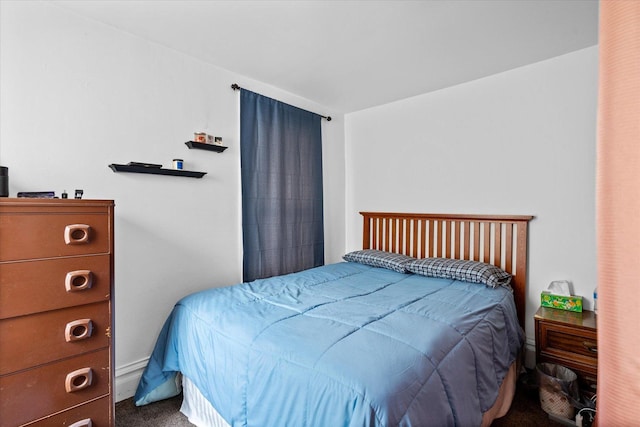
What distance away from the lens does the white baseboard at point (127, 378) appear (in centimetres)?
199

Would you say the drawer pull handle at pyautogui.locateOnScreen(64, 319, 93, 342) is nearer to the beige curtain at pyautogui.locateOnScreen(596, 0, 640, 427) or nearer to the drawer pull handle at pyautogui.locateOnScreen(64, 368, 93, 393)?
the drawer pull handle at pyautogui.locateOnScreen(64, 368, 93, 393)

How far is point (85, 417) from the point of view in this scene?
1.42 metres

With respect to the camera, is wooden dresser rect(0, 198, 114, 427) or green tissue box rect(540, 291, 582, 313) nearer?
Answer: wooden dresser rect(0, 198, 114, 427)

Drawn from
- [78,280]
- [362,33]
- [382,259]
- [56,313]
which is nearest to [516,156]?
[382,259]

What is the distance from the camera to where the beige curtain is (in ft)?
1.66

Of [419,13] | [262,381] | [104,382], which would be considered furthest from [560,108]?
[104,382]

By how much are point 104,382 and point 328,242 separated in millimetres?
2436

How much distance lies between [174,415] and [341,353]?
1376 millimetres

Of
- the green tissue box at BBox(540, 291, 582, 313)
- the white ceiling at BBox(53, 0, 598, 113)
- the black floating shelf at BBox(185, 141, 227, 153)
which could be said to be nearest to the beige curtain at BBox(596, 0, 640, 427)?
the white ceiling at BBox(53, 0, 598, 113)

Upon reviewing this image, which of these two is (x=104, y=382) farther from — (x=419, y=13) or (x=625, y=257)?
(x=419, y=13)

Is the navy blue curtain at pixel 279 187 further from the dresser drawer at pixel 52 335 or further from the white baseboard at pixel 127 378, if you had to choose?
the dresser drawer at pixel 52 335

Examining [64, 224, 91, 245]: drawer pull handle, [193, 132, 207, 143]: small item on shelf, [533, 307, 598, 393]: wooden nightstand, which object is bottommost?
[533, 307, 598, 393]: wooden nightstand

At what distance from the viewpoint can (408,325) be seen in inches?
57.2

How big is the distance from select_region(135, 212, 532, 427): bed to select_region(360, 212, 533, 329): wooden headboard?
1cm
